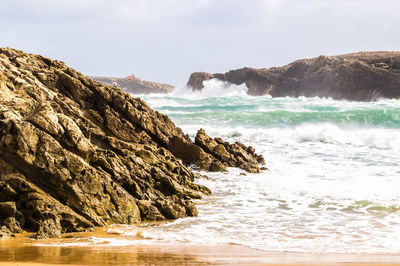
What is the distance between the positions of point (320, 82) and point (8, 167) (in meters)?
59.4

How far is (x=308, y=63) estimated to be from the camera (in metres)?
70.4

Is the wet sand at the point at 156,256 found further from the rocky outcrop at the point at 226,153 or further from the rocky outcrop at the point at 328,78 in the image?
the rocky outcrop at the point at 328,78

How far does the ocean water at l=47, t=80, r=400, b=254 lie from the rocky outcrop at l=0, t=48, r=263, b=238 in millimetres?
547

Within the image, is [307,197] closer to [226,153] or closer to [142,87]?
[226,153]

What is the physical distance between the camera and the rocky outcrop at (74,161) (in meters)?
6.60

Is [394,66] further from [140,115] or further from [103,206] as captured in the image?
[103,206]

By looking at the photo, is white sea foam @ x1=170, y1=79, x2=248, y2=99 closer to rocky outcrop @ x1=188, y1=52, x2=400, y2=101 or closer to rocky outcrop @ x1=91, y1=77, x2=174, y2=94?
rocky outcrop @ x1=188, y1=52, x2=400, y2=101

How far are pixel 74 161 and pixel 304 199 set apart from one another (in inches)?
197

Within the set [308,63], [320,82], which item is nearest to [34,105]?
[320,82]

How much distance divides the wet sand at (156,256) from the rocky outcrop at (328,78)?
48.2 meters

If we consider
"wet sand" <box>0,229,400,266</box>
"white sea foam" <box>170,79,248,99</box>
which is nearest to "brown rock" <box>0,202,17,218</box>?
"wet sand" <box>0,229,400,266</box>

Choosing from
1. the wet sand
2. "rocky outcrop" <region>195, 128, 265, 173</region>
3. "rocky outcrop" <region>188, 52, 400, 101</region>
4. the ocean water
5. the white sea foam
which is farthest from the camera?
the white sea foam

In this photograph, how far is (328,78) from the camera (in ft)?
199

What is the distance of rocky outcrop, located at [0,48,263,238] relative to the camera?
6.60m
